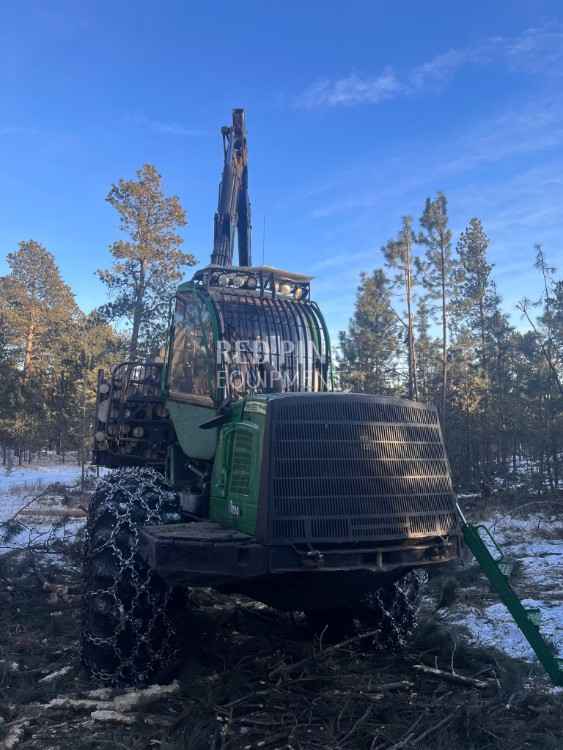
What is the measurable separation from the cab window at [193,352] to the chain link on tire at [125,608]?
1.44 meters

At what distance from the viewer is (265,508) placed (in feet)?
13.9

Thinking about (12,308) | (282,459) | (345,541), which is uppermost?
(12,308)

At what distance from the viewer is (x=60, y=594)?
23.6 ft

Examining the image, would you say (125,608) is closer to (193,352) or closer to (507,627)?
(193,352)

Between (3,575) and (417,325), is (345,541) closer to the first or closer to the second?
(3,575)

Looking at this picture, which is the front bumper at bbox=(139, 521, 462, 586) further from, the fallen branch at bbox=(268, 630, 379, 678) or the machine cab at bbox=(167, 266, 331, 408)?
the machine cab at bbox=(167, 266, 331, 408)

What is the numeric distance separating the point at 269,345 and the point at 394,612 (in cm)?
271

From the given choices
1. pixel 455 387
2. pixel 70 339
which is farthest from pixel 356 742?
pixel 70 339

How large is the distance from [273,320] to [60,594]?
12.8ft

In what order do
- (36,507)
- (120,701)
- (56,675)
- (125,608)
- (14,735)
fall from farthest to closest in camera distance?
(36,507)
(56,675)
(125,608)
(120,701)
(14,735)

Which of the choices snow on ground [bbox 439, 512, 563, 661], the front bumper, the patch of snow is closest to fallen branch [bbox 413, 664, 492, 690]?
snow on ground [bbox 439, 512, 563, 661]

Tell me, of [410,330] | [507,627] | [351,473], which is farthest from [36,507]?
[410,330]

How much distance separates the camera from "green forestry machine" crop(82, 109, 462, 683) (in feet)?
13.9

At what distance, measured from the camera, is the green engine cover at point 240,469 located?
14.7ft
